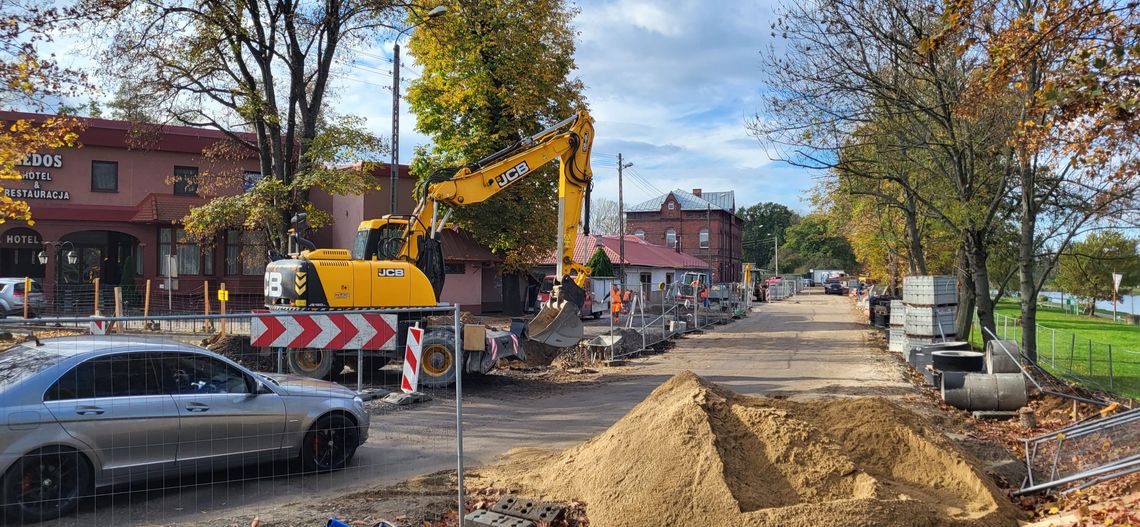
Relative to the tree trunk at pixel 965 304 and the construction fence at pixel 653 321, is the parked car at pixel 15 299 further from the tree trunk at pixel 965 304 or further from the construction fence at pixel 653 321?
the tree trunk at pixel 965 304

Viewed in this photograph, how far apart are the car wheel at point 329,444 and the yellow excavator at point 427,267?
4864 millimetres

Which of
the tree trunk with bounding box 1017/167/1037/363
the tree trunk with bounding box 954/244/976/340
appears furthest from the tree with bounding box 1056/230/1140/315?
the tree trunk with bounding box 1017/167/1037/363

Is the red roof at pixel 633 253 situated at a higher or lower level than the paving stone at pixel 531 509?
higher

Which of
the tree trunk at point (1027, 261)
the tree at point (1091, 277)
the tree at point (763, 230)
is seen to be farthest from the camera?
the tree at point (763, 230)

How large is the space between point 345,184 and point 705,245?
64666 millimetres

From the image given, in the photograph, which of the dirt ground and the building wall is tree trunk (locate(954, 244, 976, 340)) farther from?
the building wall

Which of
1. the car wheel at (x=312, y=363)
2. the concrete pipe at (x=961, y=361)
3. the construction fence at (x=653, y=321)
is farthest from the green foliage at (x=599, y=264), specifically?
the concrete pipe at (x=961, y=361)

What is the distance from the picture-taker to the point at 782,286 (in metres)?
72.8

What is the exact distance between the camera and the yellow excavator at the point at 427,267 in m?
13.7

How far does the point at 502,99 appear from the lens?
29250 mm

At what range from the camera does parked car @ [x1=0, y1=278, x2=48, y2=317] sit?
24.4 meters

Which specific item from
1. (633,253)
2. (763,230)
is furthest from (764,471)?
(763,230)

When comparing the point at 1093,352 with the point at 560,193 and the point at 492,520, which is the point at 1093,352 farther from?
the point at 492,520

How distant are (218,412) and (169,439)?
47 cm
